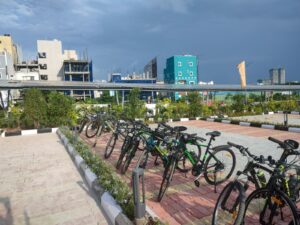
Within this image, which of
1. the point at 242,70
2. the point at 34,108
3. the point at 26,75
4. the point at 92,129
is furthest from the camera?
the point at 26,75

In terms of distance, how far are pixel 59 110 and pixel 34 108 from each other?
3.61 ft

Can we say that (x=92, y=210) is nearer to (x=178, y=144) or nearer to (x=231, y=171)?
(x=178, y=144)

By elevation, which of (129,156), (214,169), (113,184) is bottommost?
(113,184)

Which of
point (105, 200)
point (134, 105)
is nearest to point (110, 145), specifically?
point (105, 200)

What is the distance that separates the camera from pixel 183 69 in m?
62.1

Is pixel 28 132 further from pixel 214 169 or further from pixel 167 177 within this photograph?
pixel 214 169

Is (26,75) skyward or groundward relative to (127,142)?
skyward

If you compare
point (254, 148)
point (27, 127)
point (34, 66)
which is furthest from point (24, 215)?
point (34, 66)

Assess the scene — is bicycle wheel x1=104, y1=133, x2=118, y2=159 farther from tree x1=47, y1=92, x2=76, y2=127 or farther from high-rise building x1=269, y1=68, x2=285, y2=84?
high-rise building x1=269, y1=68, x2=285, y2=84

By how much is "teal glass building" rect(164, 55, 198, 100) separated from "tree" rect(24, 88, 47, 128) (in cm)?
5078

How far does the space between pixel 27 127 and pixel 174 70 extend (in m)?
51.7

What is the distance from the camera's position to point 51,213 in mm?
3314

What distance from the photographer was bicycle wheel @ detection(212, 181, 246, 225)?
234cm

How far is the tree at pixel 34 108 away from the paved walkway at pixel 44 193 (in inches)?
192
